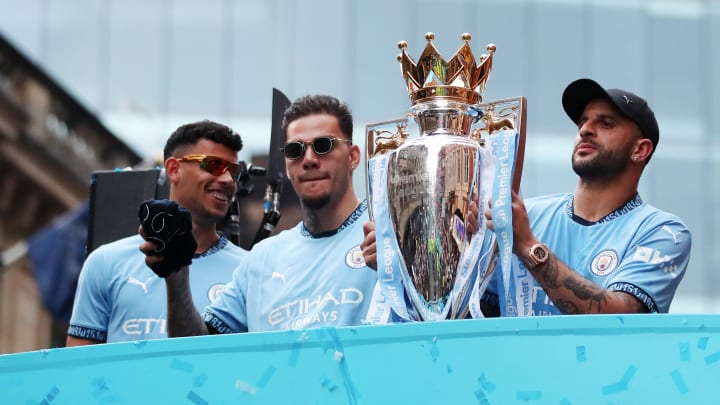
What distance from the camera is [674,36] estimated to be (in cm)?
2144

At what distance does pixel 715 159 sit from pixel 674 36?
199 cm

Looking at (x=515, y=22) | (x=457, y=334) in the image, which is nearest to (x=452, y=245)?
(x=457, y=334)

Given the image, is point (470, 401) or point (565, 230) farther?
point (565, 230)

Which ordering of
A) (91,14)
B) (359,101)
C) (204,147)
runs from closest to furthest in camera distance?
1. (204,147)
2. (359,101)
3. (91,14)

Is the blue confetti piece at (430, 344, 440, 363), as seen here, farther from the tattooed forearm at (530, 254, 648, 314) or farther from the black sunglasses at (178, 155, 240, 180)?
the black sunglasses at (178, 155, 240, 180)

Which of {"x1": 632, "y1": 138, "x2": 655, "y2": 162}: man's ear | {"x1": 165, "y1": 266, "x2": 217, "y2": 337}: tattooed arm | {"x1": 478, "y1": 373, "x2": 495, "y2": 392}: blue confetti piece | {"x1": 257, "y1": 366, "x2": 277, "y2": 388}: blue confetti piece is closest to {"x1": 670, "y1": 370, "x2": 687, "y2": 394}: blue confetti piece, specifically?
{"x1": 478, "y1": 373, "x2": 495, "y2": 392}: blue confetti piece

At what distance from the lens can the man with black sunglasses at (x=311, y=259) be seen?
4090 mm

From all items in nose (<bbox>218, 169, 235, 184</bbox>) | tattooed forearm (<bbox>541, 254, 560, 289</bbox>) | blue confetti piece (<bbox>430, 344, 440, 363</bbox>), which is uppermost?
nose (<bbox>218, 169, 235, 184</bbox>)

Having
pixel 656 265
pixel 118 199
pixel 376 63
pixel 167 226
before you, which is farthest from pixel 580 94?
pixel 376 63

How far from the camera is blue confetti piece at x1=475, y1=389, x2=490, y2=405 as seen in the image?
276cm

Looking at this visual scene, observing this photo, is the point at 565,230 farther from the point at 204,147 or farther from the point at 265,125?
the point at 265,125

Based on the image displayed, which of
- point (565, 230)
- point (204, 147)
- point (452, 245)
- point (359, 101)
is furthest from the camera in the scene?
point (359, 101)

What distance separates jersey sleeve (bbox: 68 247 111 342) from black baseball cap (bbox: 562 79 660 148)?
1807 millimetres

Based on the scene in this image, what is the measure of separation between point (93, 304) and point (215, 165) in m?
0.66
